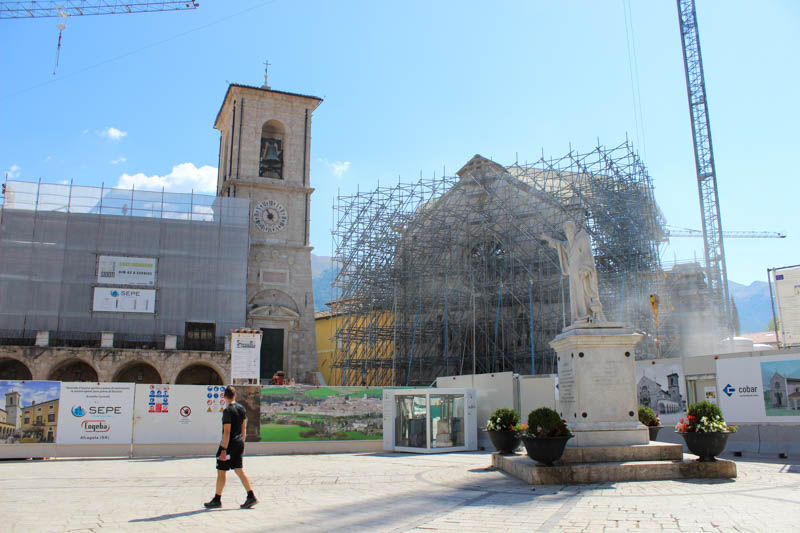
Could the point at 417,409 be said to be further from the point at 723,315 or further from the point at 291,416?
the point at 723,315

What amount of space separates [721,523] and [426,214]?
2559 cm

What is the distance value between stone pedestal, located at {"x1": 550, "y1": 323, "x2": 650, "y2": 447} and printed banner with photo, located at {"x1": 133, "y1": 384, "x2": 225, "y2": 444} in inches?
379

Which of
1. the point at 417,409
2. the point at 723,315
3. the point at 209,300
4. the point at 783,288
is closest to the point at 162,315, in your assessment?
the point at 209,300

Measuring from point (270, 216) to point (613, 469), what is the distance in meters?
27.0

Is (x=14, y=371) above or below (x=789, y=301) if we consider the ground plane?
below

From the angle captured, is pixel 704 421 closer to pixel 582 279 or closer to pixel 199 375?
pixel 582 279

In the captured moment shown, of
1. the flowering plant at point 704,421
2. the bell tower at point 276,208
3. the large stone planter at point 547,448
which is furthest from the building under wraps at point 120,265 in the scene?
the flowering plant at point 704,421

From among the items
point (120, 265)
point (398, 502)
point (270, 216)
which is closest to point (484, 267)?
point (270, 216)

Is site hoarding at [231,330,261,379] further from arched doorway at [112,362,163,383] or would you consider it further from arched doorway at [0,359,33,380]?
arched doorway at [0,359,33,380]

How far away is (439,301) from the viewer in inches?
1190

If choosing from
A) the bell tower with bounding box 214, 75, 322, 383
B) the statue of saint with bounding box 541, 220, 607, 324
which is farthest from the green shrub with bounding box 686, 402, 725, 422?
the bell tower with bounding box 214, 75, 322, 383

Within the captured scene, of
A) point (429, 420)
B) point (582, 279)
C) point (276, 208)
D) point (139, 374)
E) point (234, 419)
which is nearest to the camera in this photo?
point (234, 419)

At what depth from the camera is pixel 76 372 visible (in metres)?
28.4

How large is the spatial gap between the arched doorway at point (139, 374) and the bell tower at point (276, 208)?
→ 4.86 metres
